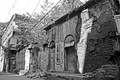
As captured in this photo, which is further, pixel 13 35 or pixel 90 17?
pixel 13 35

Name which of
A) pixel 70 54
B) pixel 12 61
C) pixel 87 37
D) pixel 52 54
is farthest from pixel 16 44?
pixel 87 37

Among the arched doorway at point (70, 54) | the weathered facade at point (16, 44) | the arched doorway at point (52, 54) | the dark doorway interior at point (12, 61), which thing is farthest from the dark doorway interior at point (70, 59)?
the dark doorway interior at point (12, 61)

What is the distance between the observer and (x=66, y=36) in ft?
30.3

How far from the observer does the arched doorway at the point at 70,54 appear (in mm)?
8387

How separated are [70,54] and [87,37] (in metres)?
2.24

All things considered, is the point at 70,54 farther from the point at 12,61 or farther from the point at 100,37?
the point at 12,61

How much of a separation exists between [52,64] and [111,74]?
6.81 metres

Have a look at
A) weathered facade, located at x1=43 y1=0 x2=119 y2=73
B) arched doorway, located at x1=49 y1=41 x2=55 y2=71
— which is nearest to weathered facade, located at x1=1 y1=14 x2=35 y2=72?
arched doorway, located at x1=49 y1=41 x2=55 y2=71

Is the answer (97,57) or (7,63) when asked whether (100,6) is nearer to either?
(97,57)

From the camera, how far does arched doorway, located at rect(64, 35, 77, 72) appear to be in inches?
330

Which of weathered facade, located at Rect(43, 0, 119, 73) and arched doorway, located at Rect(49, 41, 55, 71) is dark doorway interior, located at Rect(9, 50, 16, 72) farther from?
weathered facade, located at Rect(43, 0, 119, 73)

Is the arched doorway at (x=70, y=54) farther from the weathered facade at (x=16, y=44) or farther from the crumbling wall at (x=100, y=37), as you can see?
the weathered facade at (x=16, y=44)

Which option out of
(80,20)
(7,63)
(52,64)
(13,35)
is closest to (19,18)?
(13,35)

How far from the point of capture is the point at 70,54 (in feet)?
28.9
